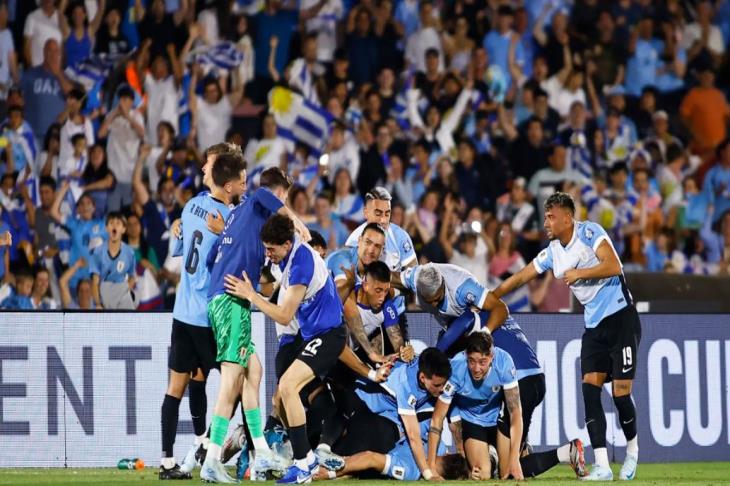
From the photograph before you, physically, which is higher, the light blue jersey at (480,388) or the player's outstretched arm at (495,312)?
the player's outstretched arm at (495,312)

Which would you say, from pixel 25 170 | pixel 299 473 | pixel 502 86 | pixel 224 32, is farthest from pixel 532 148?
pixel 299 473

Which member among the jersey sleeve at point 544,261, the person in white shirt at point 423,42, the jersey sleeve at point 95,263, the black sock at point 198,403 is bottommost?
the black sock at point 198,403

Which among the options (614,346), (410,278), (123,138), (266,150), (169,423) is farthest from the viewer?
(266,150)

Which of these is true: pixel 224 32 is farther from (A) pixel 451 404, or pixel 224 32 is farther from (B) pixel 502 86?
(A) pixel 451 404

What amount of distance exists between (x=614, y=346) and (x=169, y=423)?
3.76 meters

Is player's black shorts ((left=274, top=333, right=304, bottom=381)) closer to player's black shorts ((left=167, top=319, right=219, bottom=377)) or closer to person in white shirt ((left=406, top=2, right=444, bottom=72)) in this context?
player's black shorts ((left=167, top=319, right=219, bottom=377))

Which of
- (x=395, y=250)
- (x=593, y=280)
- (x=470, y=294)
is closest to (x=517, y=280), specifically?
(x=470, y=294)

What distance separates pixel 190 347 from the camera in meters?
10.6

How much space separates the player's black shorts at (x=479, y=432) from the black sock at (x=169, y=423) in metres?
2.41

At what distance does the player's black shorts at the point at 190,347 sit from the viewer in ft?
34.4

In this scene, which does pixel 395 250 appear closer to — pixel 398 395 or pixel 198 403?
pixel 398 395

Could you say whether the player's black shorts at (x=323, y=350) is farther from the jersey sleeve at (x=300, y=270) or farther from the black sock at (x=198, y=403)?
the black sock at (x=198, y=403)

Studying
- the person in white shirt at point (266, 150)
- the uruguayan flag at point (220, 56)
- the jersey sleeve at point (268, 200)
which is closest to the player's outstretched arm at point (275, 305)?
the jersey sleeve at point (268, 200)

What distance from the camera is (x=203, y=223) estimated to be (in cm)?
1045
